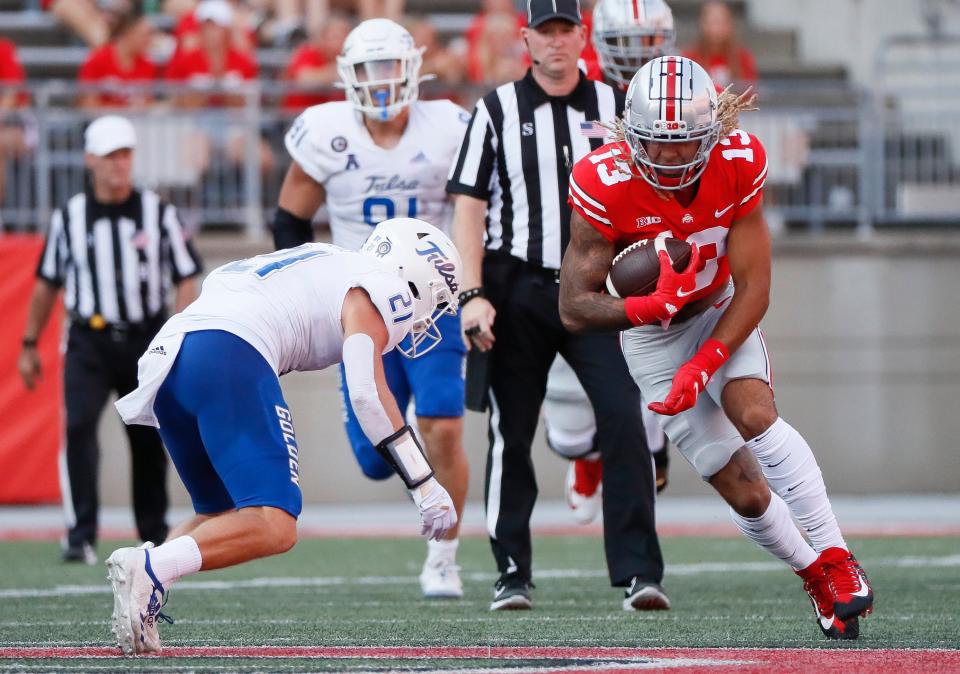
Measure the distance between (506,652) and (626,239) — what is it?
1301 mm

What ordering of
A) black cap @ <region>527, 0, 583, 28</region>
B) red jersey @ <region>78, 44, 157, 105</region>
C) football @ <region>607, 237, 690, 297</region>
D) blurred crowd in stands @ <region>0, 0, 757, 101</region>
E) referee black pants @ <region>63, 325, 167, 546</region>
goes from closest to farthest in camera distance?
1. football @ <region>607, 237, 690, 297</region>
2. black cap @ <region>527, 0, 583, 28</region>
3. referee black pants @ <region>63, 325, 167, 546</region>
4. blurred crowd in stands @ <region>0, 0, 757, 101</region>
5. red jersey @ <region>78, 44, 157, 105</region>

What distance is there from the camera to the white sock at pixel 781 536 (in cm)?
452

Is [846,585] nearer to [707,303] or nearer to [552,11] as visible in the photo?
[707,303]

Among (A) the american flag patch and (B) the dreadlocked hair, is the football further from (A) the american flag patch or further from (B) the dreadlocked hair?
(A) the american flag patch

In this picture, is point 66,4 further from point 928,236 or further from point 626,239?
point 626,239

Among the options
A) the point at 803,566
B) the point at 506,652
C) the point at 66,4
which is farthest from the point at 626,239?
the point at 66,4

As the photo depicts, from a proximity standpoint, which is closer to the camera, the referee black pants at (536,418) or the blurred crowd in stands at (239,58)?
the referee black pants at (536,418)

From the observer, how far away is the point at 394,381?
5914 millimetres

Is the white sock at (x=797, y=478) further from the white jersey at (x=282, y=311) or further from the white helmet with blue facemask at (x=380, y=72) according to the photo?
the white helmet with blue facemask at (x=380, y=72)

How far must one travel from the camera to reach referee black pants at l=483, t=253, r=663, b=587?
5.32m

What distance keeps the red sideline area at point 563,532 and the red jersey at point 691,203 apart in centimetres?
381

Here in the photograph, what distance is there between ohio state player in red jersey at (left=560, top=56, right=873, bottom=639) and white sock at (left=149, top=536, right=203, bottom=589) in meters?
1.28

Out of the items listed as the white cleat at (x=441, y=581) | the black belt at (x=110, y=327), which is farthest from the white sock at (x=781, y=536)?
the black belt at (x=110, y=327)

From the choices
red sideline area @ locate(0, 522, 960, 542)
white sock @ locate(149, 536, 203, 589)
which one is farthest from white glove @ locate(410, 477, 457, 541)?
red sideline area @ locate(0, 522, 960, 542)
